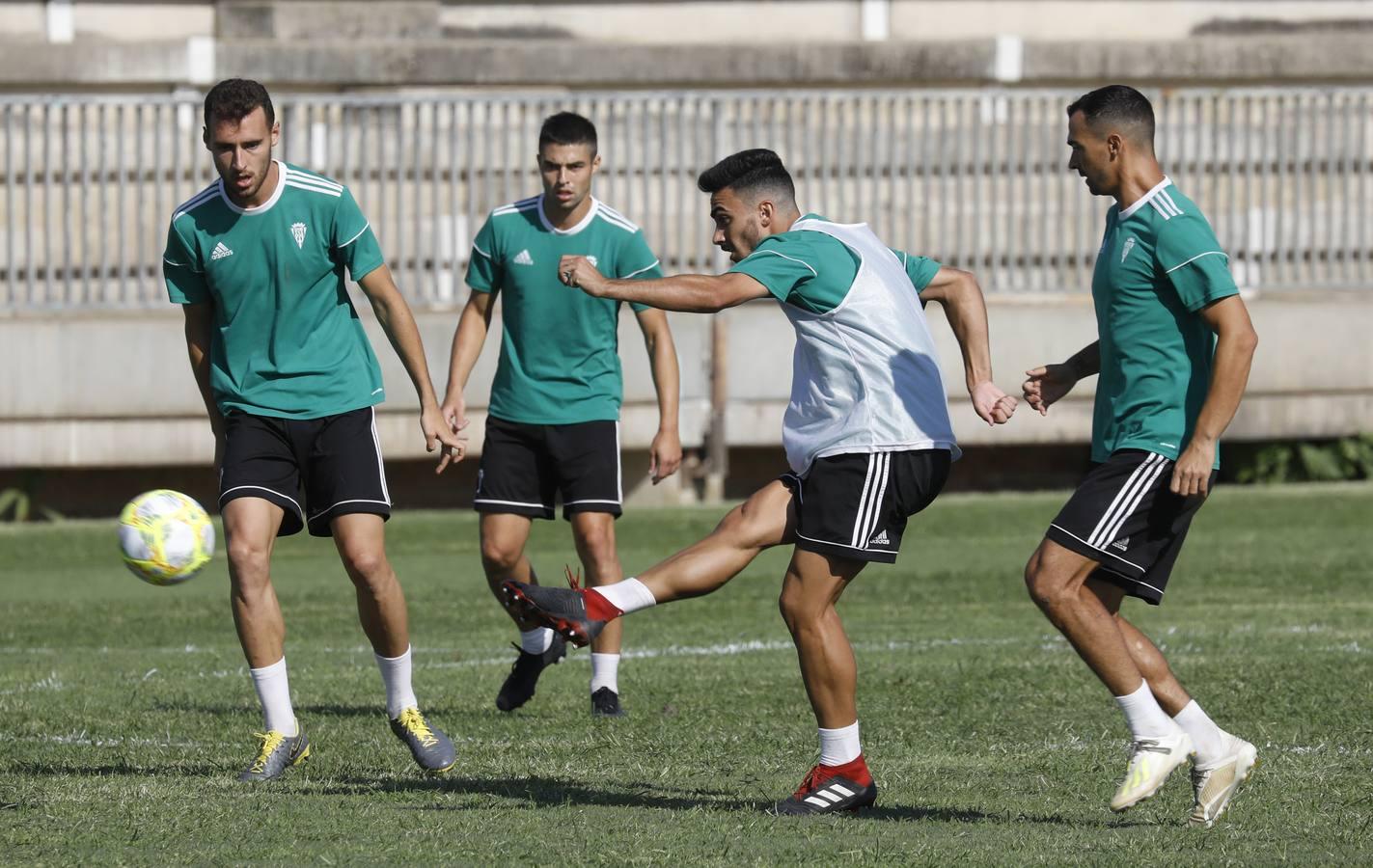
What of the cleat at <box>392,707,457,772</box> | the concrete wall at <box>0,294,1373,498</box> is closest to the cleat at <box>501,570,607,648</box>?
the cleat at <box>392,707,457,772</box>

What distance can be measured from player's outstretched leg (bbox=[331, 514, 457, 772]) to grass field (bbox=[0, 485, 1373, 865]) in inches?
4.8

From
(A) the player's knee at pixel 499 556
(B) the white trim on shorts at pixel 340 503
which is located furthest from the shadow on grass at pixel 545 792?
(A) the player's knee at pixel 499 556

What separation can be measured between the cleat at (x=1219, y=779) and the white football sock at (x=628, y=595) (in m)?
1.65

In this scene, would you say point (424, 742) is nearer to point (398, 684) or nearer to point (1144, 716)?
point (398, 684)

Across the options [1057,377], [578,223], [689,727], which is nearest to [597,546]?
[689,727]

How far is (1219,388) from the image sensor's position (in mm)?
5891

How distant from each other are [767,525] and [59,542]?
32.9 ft

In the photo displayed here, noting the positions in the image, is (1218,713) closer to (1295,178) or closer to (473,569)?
(473,569)

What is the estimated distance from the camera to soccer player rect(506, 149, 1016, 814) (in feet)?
20.6

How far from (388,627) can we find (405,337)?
3.30 feet

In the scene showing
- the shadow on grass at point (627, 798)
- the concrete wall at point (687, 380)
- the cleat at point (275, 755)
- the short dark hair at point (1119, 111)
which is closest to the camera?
the shadow on grass at point (627, 798)

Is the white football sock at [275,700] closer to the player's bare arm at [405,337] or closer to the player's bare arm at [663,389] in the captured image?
the player's bare arm at [405,337]

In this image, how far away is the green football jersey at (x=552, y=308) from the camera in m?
8.94

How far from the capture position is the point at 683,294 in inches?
236
